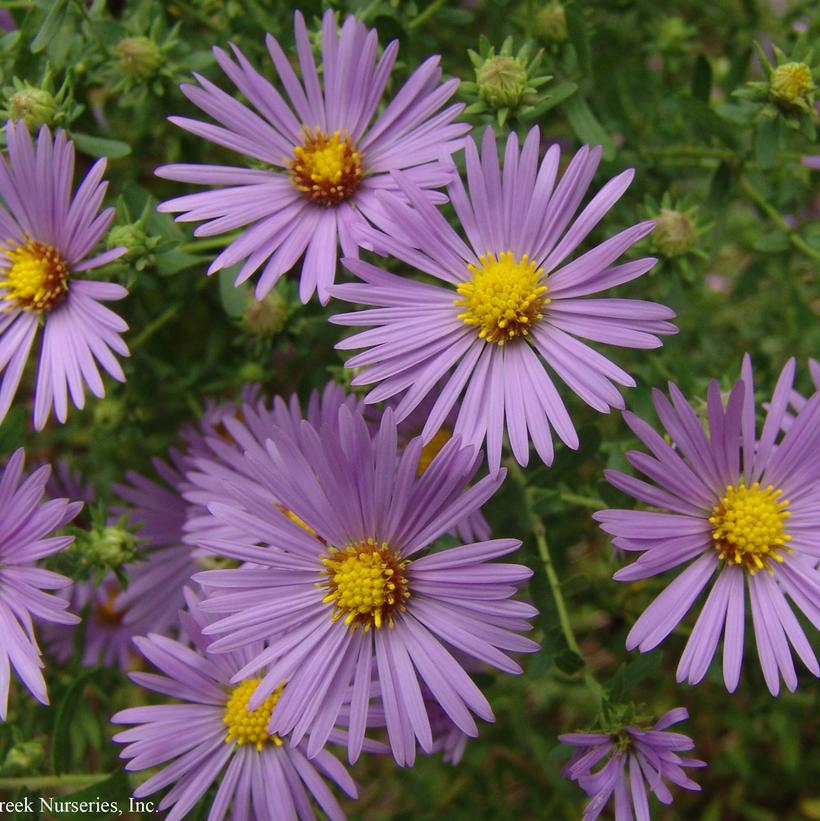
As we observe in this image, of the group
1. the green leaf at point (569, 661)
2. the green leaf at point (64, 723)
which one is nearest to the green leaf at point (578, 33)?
the green leaf at point (569, 661)

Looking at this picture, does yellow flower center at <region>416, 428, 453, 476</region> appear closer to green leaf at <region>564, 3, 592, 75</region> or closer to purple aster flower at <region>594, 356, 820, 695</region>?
purple aster flower at <region>594, 356, 820, 695</region>

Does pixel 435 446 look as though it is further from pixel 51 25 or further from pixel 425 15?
pixel 51 25

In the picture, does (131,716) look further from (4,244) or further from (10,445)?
(4,244)

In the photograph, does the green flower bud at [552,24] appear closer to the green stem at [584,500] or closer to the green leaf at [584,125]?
the green leaf at [584,125]

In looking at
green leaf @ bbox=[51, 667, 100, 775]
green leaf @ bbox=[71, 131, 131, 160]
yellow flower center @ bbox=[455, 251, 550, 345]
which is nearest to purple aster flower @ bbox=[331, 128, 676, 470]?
yellow flower center @ bbox=[455, 251, 550, 345]

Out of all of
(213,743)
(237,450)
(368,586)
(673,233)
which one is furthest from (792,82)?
(213,743)

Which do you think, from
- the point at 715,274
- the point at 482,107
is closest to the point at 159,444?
the point at 482,107
